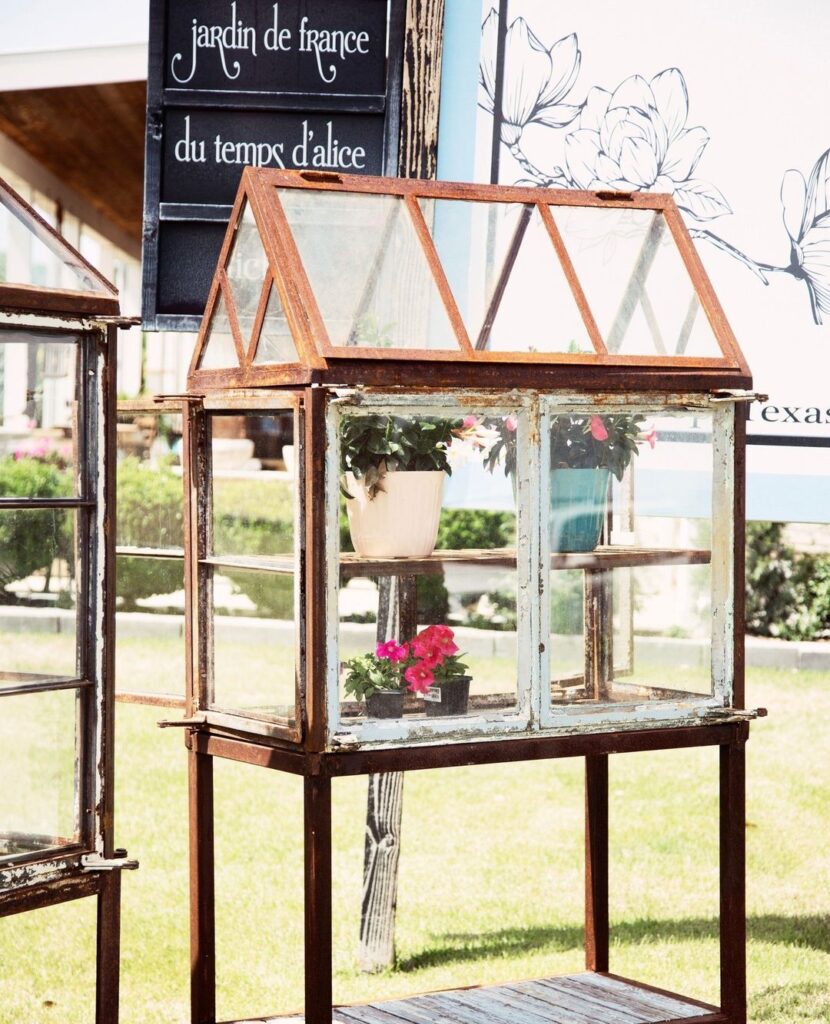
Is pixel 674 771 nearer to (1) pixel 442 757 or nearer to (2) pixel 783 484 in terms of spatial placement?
(2) pixel 783 484

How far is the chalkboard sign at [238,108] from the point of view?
14.7 feet

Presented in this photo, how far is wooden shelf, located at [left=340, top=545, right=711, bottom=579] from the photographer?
11.2ft

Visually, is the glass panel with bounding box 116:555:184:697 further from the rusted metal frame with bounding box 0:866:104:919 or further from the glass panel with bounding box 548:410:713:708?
the glass panel with bounding box 548:410:713:708

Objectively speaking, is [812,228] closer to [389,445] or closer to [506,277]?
[506,277]

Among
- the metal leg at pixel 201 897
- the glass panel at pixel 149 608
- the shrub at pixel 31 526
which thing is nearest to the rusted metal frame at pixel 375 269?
the shrub at pixel 31 526

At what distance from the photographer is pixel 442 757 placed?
3.36 meters

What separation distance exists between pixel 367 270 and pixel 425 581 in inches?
28.6

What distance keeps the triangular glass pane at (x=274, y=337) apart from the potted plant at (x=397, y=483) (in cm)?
26

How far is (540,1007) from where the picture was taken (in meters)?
3.95

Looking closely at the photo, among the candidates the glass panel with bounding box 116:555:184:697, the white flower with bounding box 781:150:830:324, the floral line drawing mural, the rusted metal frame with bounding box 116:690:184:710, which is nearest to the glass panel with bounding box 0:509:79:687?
the rusted metal frame with bounding box 116:690:184:710

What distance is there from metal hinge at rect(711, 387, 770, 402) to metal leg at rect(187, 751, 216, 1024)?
1.52 meters

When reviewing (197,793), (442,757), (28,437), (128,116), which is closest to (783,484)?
(442,757)

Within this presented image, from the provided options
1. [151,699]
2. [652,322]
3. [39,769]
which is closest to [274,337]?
[652,322]

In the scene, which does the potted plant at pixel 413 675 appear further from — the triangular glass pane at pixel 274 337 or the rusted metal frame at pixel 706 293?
the rusted metal frame at pixel 706 293
